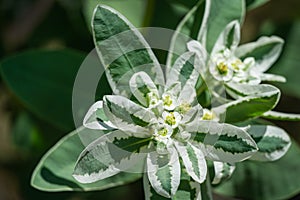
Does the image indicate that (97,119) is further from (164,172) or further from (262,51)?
(262,51)

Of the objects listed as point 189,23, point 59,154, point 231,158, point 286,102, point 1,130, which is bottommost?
point 1,130

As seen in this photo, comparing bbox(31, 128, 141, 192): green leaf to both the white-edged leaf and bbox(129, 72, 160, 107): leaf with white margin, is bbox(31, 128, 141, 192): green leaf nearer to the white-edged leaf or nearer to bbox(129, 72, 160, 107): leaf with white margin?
bbox(129, 72, 160, 107): leaf with white margin

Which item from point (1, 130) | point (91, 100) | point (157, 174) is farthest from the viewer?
point (1, 130)

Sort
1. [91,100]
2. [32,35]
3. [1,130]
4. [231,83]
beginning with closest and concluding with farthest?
[231,83]
[91,100]
[32,35]
[1,130]

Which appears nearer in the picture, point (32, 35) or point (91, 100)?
point (91, 100)

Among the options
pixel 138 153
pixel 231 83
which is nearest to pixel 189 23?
pixel 231 83

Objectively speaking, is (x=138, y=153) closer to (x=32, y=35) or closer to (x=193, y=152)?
(x=193, y=152)
